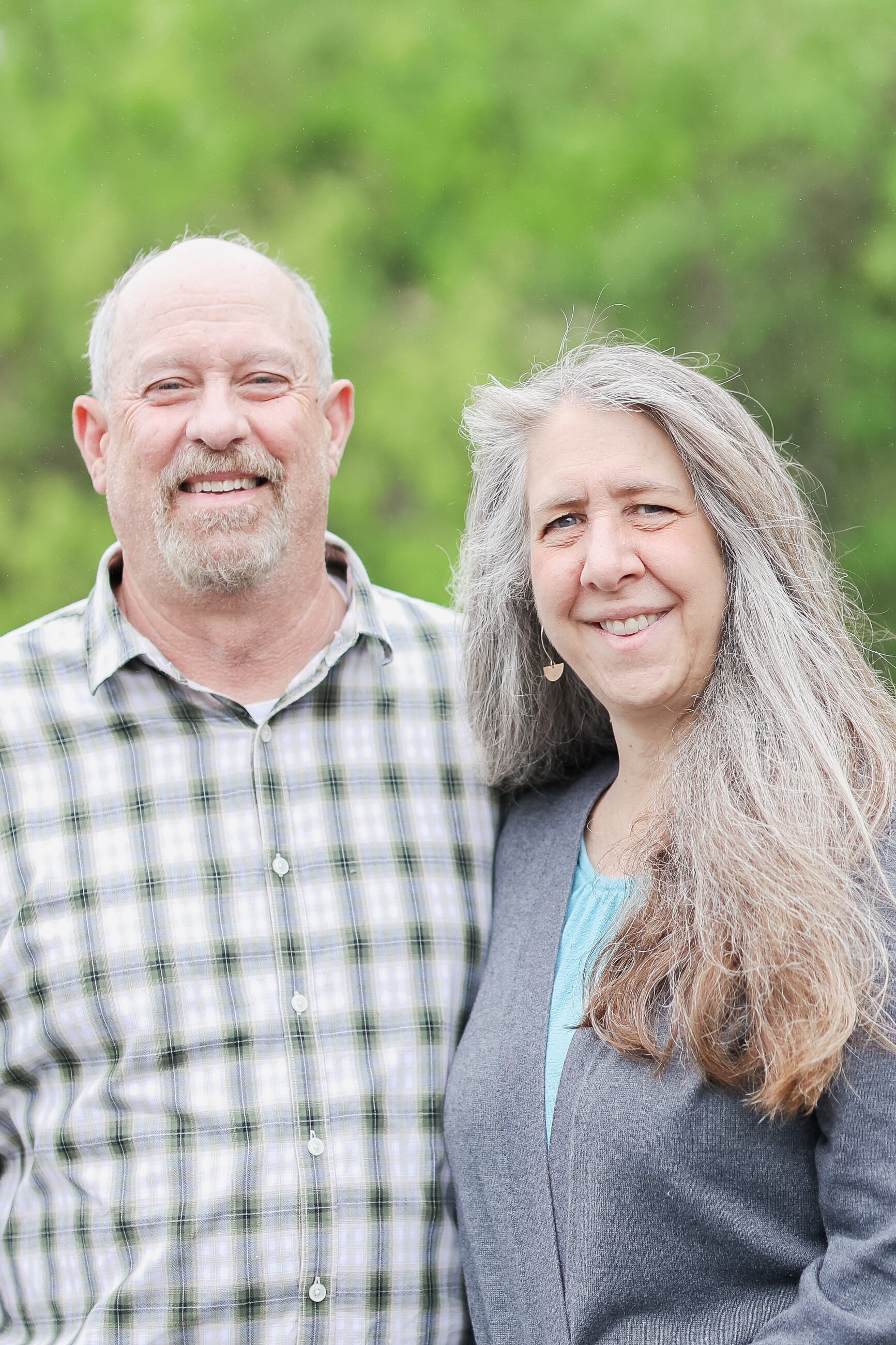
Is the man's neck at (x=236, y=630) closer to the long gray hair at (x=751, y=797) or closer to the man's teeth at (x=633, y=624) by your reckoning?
the long gray hair at (x=751, y=797)

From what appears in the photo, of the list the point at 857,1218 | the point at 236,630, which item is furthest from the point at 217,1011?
the point at 857,1218

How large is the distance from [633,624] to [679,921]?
0.43 meters

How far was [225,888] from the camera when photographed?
214 centimetres

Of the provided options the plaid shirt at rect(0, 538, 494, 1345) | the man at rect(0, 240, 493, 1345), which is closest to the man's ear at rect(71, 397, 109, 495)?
the man at rect(0, 240, 493, 1345)

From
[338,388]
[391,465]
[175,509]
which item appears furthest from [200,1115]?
[391,465]

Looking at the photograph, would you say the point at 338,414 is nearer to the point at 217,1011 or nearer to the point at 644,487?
the point at 644,487

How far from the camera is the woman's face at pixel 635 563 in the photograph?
187 centimetres

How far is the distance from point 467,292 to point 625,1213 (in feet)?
13.0

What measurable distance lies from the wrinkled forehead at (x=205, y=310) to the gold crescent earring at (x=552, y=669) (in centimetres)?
69

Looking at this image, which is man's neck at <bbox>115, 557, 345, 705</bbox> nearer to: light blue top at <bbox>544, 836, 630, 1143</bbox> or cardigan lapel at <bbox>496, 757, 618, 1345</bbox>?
cardigan lapel at <bbox>496, 757, 618, 1345</bbox>

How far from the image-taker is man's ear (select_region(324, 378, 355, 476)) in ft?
8.27

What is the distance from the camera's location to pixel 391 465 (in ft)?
16.8

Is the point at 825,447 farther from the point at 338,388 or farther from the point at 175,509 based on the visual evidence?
the point at 175,509

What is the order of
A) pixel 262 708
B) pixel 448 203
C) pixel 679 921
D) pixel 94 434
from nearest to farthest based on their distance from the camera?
1. pixel 679 921
2. pixel 262 708
3. pixel 94 434
4. pixel 448 203
